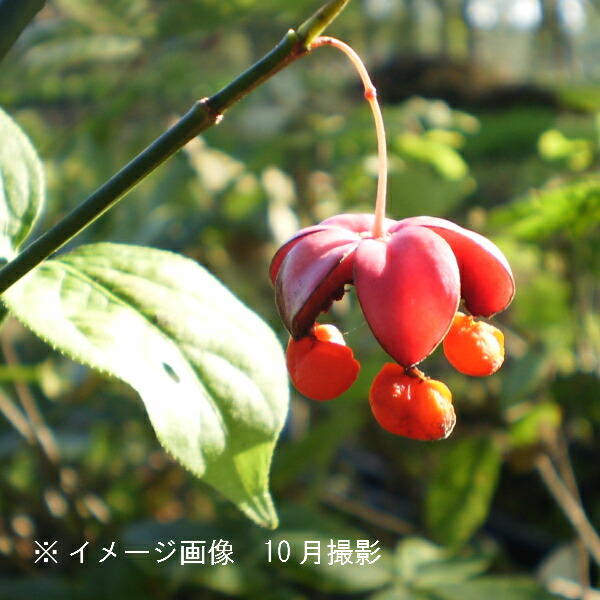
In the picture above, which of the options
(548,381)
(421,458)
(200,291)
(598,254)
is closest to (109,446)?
(421,458)

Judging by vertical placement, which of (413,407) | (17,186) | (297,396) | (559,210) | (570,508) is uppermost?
(17,186)

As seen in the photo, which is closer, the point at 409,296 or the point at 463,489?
the point at 409,296

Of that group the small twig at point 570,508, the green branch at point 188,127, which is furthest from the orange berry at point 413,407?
the small twig at point 570,508

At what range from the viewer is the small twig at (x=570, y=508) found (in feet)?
4.55

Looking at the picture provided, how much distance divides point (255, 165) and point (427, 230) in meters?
1.23

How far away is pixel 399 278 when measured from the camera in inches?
17.5

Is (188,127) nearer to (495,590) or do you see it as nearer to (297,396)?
(495,590)

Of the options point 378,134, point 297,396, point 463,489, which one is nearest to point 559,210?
point 378,134

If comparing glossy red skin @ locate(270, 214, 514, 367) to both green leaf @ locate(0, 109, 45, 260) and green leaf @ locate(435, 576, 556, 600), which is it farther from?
green leaf @ locate(435, 576, 556, 600)

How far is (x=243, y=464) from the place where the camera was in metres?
0.53

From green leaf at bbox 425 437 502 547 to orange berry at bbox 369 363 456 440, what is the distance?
1.07 m

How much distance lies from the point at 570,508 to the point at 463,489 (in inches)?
8.1

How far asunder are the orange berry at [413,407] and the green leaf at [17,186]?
27cm

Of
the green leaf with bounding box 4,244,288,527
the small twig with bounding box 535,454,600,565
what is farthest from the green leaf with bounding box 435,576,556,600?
the green leaf with bounding box 4,244,288,527
